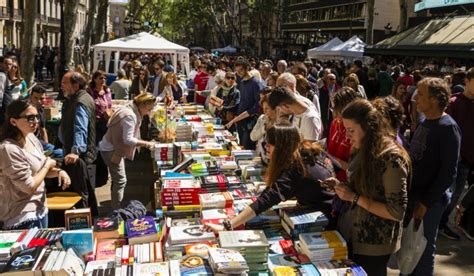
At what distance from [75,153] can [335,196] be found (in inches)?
102

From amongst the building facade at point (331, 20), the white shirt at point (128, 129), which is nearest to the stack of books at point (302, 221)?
the white shirt at point (128, 129)

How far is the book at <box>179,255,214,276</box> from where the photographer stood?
2229mm

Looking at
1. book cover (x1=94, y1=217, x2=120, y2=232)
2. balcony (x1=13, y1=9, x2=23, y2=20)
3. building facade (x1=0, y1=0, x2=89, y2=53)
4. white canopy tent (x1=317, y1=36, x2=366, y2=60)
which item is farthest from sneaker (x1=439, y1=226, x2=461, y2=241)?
balcony (x1=13, y1=9, x2=23, y2=20)

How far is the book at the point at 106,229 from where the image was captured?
2.78 metres

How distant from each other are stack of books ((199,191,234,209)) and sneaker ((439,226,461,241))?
3.09m

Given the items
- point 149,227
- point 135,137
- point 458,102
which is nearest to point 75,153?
point 135,137

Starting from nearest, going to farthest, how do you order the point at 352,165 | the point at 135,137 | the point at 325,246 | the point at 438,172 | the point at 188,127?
the point at 325,246, the point at 352,165, the point at 438,172, the point at 135,137, the point at 188,127

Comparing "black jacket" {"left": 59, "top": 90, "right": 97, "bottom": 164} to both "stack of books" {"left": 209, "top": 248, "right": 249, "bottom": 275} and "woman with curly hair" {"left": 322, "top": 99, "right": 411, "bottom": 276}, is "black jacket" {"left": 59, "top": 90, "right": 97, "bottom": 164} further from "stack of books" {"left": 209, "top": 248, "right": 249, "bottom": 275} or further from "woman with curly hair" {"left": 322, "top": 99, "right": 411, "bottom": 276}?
"woman with curly hair" {"left": 322, "top": 99, "right": 411, "bottom": 276}

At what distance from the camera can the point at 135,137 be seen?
16.5 feet

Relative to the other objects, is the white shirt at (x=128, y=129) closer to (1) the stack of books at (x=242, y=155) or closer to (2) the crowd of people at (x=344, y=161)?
(2) the crowd of people at (x=344, y=161)

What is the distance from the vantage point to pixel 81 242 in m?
2.56

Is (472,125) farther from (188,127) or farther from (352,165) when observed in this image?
(188,127)

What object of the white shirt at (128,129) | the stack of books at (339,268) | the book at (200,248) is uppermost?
the white shirt at (128,129)

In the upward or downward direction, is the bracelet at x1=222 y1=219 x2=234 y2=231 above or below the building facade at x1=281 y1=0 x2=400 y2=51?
below
